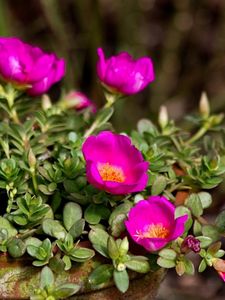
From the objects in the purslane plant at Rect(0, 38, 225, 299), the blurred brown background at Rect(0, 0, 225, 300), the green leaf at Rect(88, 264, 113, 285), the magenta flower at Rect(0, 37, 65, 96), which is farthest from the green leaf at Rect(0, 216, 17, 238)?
the blurred brown background at Rect(0, 0, 225, 300)

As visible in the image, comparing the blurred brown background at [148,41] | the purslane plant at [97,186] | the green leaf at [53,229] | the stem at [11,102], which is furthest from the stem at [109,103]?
the blurred brown background at [148,41]

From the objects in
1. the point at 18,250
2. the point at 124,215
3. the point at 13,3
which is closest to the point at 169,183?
the point at 124,215

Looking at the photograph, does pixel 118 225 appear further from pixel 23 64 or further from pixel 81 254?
pixel 23 64

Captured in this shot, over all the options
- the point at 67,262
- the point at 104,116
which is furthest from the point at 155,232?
the point at 104,116

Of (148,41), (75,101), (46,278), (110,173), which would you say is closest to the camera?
(46,278)

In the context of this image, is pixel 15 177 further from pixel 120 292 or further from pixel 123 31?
pixel 123 31

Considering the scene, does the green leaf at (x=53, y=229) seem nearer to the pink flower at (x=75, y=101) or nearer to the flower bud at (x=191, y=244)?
the flower bud at (x=191, y=244)

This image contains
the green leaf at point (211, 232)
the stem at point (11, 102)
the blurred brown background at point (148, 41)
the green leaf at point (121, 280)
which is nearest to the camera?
the green leaf at point (121, 280)
